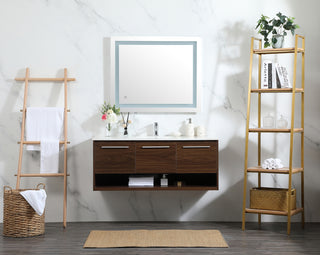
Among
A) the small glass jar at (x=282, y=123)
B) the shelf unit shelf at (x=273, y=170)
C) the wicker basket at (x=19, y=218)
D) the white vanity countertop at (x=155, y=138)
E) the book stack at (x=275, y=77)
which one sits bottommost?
the wicker basket at (x=19, y=218)

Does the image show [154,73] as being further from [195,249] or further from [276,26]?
[195,249]

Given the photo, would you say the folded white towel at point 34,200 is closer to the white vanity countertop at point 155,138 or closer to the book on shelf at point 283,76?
the white vanity countertop at point 155,138

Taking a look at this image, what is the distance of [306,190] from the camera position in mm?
4430

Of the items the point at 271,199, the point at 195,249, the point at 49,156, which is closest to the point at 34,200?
the point at 49,156

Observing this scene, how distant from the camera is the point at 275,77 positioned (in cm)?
407

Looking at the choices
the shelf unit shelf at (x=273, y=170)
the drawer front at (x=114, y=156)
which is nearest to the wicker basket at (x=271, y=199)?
the shelf unit shelf at (x=273, y=170)

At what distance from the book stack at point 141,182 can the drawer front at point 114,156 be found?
0.39 feet

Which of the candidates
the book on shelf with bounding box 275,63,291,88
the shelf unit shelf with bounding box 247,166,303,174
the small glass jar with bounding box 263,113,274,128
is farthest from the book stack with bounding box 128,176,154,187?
the book on shelf with bounding box 275,63,291,88

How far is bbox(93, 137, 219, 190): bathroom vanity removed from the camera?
3994 mm

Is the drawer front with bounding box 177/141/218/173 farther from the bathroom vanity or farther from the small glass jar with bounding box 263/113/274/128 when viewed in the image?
the small glass jar with bounding box 263/113/274/128

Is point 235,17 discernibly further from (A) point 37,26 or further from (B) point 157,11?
(A) point 37,26

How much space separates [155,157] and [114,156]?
366 mm

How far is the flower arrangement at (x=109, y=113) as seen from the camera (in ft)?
13.8

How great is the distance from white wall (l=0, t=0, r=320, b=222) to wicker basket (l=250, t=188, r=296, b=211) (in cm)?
35
